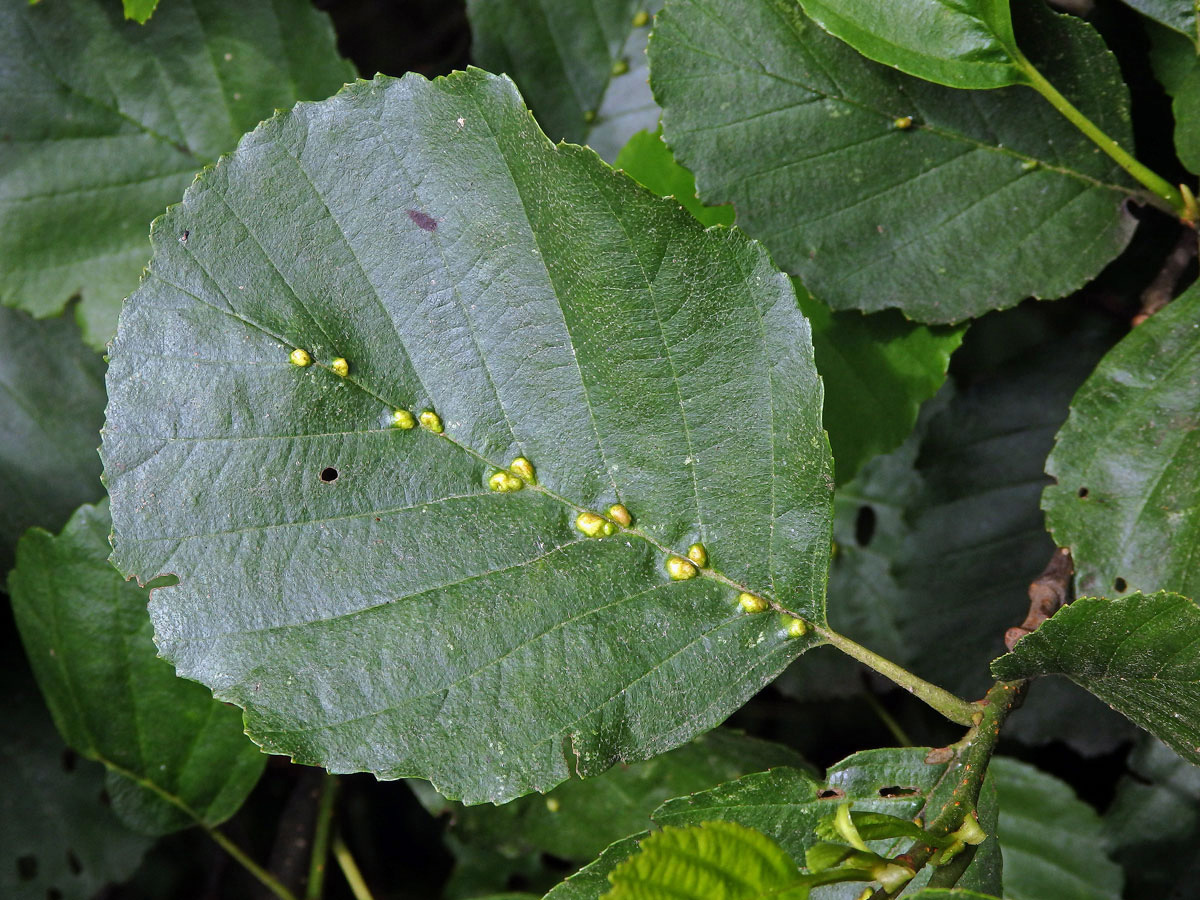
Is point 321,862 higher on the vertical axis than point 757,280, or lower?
lower

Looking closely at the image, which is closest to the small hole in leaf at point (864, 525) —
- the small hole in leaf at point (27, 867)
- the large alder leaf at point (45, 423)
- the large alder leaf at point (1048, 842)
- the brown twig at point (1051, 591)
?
the large alder leaf at point (1048, 842)

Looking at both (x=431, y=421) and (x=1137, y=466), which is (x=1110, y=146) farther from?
(x=431, y=421)

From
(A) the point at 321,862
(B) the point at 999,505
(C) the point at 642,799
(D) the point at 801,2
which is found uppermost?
(D) the point at 801,2

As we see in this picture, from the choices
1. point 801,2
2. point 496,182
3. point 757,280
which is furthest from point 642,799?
point 801,2

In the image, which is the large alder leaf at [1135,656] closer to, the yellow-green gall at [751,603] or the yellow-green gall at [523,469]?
the yellow-green gall at [751,603]

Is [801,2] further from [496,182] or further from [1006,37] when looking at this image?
[496,182]

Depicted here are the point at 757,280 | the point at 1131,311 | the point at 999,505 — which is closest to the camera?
the point at 757,280

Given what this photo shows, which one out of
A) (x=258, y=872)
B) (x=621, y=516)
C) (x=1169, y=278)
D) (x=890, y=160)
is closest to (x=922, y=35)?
(x=890, y=160)
